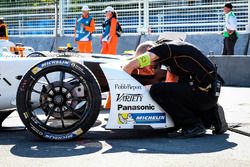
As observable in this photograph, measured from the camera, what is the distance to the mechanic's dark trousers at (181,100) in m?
5.95

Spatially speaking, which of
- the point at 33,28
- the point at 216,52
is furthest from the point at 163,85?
the point at 33,28

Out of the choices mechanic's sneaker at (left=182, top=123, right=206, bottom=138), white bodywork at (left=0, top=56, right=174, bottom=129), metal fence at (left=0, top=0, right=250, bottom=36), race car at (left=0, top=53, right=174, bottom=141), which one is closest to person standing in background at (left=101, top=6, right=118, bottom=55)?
metal fence at (left=0, top=0, right=250, bottom=36)

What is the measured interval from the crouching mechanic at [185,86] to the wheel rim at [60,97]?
1.74 feet

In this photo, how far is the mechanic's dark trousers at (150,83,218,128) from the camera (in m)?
5.95

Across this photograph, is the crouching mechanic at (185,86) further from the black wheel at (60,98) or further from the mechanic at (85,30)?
the mechanic at (85,30)

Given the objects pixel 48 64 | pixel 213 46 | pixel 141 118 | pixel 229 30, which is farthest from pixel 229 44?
pixel 48 64

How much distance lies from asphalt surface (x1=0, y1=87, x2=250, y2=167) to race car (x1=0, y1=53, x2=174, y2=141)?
15 cm

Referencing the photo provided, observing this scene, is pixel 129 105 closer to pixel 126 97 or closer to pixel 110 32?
pixel 126 97

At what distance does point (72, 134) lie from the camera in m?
5.73

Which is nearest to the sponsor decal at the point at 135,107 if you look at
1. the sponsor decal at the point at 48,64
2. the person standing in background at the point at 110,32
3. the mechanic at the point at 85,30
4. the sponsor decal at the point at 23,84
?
the sponsor decal at the point at 48,64

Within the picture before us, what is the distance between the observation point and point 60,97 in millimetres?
5863

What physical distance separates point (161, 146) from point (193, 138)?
1.84ft

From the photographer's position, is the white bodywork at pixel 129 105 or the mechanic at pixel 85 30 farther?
the mechanic at pixel 85 30

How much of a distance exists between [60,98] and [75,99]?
0.50 feet
